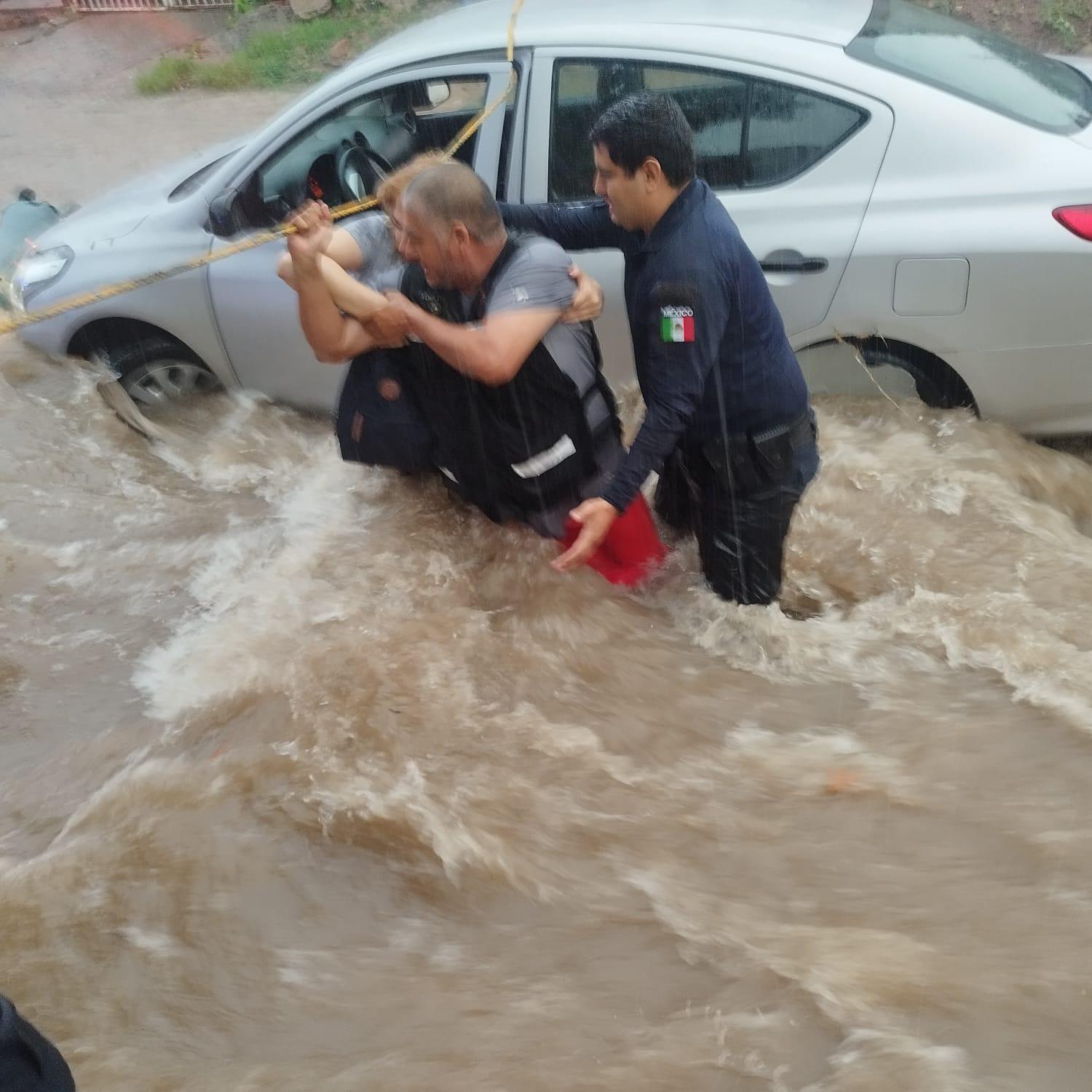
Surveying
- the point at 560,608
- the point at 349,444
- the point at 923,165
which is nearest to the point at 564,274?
the point at 349,444

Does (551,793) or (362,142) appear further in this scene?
(362,142)

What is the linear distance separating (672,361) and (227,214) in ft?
7.56

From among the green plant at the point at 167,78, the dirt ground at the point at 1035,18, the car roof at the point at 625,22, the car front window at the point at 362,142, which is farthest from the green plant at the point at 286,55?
the car roof at the point at 625,22

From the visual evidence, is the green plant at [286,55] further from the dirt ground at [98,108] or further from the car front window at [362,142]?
the car front window at [362,142]

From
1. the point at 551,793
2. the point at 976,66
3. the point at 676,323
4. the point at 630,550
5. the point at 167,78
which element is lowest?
the point at 551,793

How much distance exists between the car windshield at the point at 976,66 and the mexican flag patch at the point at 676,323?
63.5 inches

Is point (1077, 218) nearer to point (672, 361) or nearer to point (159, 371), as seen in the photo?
point (672, 361)

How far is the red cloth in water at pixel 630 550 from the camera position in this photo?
2.70 m

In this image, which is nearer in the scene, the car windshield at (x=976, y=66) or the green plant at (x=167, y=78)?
the car windshield at (x=976, y=66)

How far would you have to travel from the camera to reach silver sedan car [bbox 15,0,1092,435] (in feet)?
9.98

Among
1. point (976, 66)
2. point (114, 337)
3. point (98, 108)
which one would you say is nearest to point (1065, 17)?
point (976, 66)

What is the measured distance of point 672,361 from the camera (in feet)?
7.11

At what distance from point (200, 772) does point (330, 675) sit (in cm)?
42

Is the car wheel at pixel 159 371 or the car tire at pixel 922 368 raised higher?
the car tire at pixel 922 368
